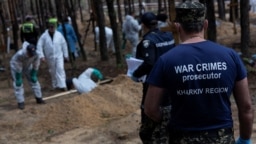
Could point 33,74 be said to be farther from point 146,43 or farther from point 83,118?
point 146,43

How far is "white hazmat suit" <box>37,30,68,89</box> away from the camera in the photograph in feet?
35.8

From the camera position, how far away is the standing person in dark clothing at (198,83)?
8.68 feet

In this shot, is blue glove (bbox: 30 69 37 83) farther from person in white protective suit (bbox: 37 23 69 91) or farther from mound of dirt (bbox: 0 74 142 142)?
person in white protective suit (bbox: 37 23 69 91)

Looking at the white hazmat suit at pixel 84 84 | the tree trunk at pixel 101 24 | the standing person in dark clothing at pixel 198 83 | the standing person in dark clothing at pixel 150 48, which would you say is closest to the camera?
the standing person in dark clothing at pixel 198 83

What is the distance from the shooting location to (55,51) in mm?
11023

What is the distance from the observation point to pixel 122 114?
821cm

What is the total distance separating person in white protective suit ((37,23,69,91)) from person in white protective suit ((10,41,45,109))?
1.27 meters

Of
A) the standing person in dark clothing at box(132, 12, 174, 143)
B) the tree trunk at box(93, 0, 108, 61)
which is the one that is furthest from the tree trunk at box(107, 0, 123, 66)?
the standing person in dark clothing at box(132, 12, 174, 143)

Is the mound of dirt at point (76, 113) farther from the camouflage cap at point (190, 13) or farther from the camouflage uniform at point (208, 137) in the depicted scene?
the camouflage cap at point (190, 13)

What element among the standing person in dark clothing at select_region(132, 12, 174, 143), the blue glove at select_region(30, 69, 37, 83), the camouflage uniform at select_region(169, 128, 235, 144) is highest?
the standing person in dark clothing at select_region(132, 12, 174, 143)

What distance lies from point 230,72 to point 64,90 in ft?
28.9

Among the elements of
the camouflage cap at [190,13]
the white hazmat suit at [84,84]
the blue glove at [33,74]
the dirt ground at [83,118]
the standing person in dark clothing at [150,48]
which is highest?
the camouflage cap at [190,13]

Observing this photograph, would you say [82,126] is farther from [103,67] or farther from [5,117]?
[103,67]

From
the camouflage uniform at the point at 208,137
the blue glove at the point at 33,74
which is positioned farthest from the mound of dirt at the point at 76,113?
the camouflage uniform at the point at 208,137
